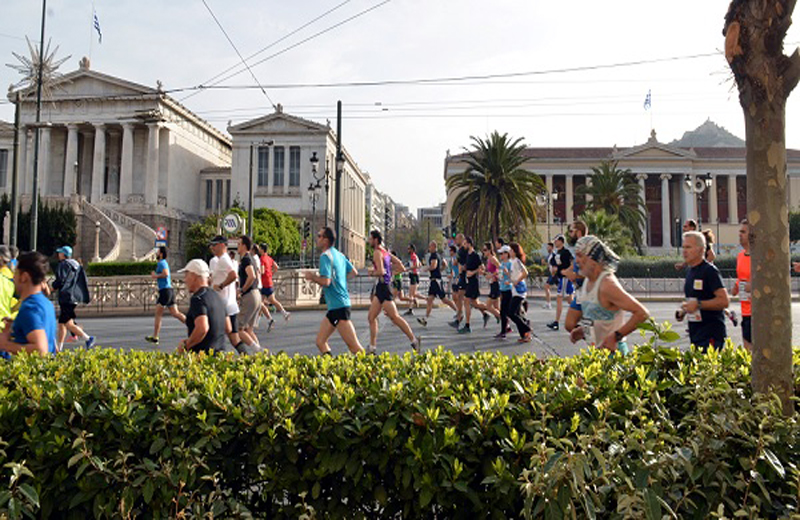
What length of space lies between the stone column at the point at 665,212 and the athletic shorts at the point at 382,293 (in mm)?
69875

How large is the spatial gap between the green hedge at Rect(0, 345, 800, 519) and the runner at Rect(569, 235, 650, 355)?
1448mm

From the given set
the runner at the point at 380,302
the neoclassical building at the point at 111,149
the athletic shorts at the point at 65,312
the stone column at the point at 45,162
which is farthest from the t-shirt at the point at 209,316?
the stone column at the point at 45,162

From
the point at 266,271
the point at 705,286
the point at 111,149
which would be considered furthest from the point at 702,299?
the point at 111,149

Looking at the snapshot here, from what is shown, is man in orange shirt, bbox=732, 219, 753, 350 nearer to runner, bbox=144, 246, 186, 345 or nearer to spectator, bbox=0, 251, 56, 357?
spectator, bbox=0, 251, 56, 357

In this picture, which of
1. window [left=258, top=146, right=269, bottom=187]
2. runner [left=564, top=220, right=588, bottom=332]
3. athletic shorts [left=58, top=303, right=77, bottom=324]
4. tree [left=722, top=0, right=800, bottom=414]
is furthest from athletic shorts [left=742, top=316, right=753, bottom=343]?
window [left=258, top=146, right=269, bottom=187]

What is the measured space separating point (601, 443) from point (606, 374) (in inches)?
33.8

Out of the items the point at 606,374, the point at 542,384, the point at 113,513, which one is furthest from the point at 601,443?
the point at 113,513

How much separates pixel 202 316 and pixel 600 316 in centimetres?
350

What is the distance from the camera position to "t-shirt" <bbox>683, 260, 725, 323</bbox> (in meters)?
5.36

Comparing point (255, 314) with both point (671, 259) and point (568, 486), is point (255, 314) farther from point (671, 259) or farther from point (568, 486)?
point (671, 259)

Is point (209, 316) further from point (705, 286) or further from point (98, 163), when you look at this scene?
point (98, 163)

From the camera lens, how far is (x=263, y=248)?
1341cm

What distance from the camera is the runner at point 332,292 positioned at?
7.24m

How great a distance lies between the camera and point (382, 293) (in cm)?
948
